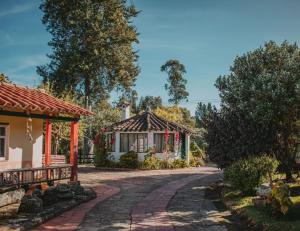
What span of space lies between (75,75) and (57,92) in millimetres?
2415

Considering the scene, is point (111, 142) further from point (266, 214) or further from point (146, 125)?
point (266, 214)

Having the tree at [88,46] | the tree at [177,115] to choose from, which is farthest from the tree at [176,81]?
the tree at [88,46]

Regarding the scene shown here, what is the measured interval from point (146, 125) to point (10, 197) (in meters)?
17.7

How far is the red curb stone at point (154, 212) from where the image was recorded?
9664 millimetres

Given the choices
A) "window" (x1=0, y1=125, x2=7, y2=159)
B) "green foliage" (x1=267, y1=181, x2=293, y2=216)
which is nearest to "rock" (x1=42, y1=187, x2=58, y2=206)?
"window" (x1=0, y1=125, x2=7, y2=159)

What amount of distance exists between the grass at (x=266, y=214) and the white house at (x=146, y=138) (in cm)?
1592

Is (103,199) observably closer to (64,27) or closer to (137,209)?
(137,209)

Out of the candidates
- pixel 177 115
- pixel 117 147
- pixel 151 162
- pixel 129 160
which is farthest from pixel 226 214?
pixel 177 115

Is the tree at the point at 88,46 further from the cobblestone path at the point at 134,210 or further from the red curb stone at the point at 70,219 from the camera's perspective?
the red curb stone at the point at 70,219

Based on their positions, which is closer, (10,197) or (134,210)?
(134,210)

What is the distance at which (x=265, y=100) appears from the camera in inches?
540

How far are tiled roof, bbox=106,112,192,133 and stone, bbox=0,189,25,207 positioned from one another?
16233 mm

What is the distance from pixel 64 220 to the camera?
10.4 m

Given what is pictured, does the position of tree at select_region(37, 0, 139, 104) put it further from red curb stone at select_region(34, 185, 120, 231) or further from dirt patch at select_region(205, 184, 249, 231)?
red curb stone at select_region(34, 185, 120, 231)
